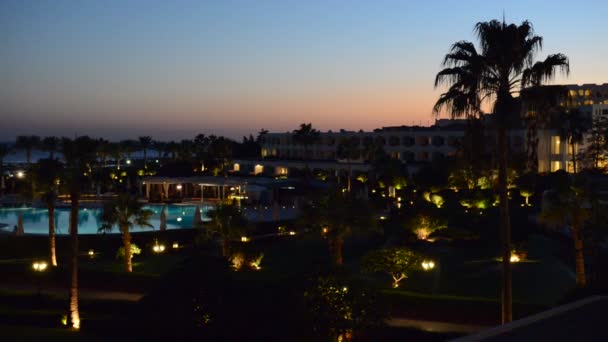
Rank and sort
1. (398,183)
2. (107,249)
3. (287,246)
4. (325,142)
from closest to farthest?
1. (107,249)
2. (287,246)
3. (398,183)
4. (325,142)

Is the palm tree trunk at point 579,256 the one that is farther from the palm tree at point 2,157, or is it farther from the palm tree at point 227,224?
the palm tree at point 2,157

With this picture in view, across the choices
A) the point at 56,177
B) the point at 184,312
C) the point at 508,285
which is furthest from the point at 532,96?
the point at 56,177

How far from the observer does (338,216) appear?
2492cm

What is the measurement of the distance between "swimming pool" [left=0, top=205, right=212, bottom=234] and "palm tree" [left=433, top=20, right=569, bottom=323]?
29.8 metres

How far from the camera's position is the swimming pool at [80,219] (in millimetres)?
41688

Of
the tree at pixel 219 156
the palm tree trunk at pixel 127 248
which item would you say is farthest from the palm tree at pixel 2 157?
the palm tree trunk at pixel 127 248

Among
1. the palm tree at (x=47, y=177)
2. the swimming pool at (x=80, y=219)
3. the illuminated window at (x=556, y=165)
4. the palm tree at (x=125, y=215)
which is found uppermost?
the palm tree at (x=47, y=177)

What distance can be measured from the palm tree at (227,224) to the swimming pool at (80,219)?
12.7 meters

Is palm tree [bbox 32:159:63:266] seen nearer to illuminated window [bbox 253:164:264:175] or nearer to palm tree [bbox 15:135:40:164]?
illuminated window [bbox 253:164:264:175]

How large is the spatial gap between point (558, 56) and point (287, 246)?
79.3ft

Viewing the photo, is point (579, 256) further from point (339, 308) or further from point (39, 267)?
point (39, 267)

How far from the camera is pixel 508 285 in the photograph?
13.5 m

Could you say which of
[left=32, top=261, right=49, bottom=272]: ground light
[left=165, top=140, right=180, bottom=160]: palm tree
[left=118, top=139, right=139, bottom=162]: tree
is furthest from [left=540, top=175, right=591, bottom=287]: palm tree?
[left=165, top=140, right=180, bottom=160]: palm tree

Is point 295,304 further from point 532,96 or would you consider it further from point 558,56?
point 558,56
